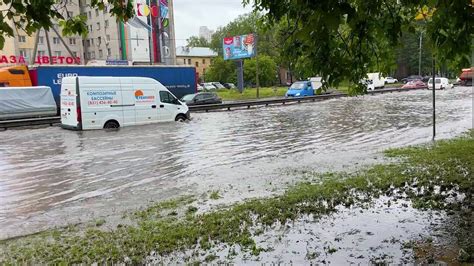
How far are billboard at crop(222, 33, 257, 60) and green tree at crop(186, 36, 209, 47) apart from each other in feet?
237

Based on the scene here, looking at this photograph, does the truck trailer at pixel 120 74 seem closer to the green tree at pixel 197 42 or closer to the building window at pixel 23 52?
the building window at pixel 23 52

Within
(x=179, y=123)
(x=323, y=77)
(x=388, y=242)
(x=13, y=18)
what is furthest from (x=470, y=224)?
(x=179, y=123)

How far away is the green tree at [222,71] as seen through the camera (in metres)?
86.5

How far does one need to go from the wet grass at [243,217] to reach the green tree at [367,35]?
5.91 feet

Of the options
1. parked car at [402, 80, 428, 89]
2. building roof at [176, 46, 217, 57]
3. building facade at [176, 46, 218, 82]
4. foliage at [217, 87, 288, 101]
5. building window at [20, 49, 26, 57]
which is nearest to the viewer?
foliage at [217, 87, 288, 101]

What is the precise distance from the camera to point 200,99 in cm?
3412

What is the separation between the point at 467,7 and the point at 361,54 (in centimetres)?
179

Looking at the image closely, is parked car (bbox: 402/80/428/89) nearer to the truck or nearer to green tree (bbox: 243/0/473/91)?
the truck

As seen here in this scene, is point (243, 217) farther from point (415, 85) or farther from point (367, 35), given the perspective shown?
point (415, 85)

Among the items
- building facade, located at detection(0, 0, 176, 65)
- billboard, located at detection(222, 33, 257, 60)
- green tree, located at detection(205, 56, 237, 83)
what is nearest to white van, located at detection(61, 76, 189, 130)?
billboard, located at detection(222, 33, 257, 60)

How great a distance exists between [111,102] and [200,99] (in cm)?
1412

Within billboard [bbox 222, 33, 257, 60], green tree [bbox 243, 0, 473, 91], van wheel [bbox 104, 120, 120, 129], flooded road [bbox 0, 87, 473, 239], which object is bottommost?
flooded road [bbox 0, 87, 473, 239]

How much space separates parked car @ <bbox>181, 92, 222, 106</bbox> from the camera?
1310 inches

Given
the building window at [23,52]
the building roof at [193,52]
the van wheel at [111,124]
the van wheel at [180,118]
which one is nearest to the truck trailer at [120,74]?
the van wheel at [180,118]
